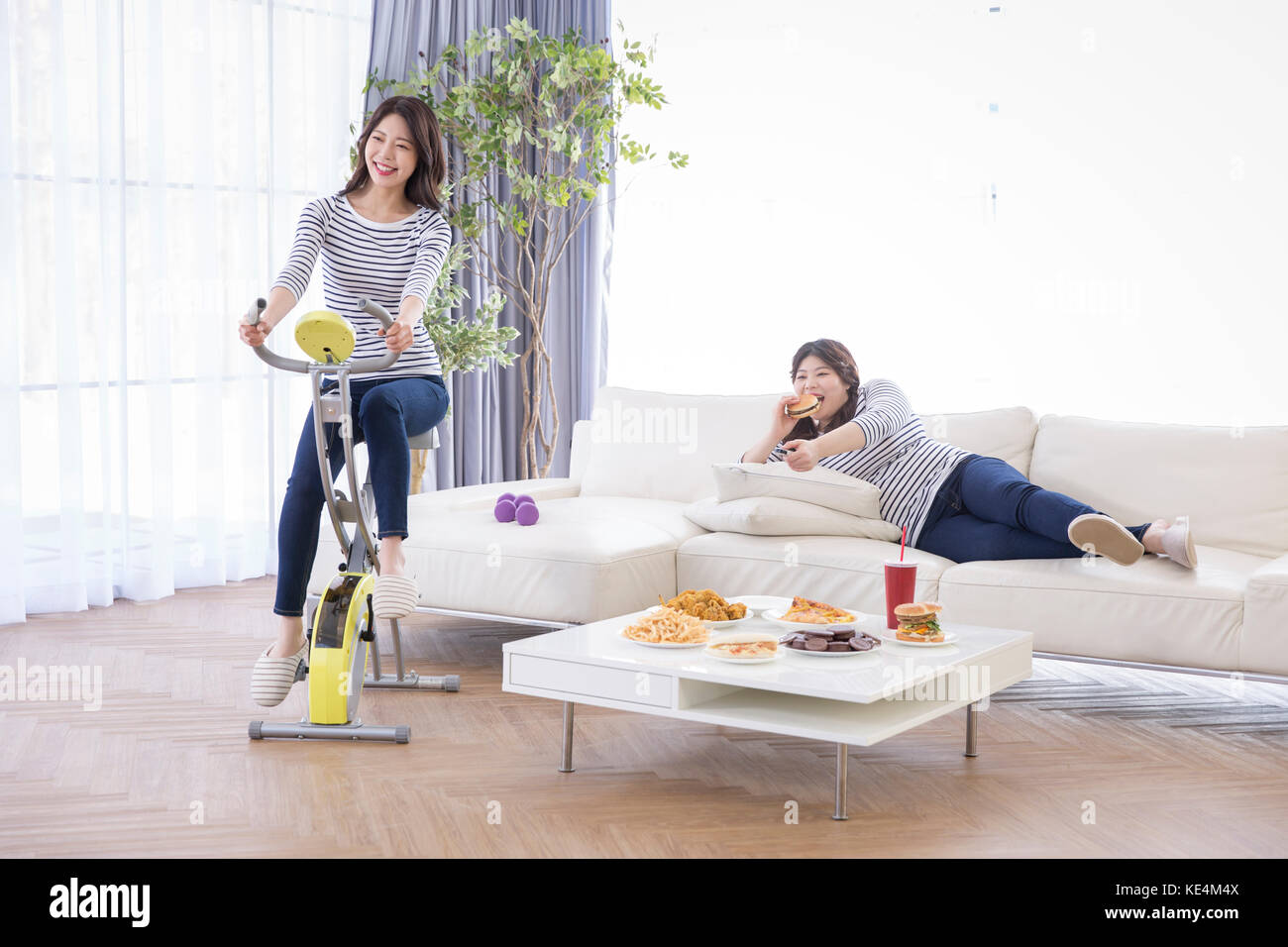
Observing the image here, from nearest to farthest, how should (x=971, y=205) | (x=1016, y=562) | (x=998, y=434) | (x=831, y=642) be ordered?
(x=831, y=642)
(x=1016, y=562)
(x=998, y=434)
(x=971, y=205)

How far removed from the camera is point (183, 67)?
476 centimetres

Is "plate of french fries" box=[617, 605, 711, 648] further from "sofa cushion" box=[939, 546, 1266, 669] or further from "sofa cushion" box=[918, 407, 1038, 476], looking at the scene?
"sofa cushion" box=[918, 407, 1038, 476]

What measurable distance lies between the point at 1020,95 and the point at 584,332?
2132 mm

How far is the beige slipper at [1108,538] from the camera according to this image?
10.5 ft

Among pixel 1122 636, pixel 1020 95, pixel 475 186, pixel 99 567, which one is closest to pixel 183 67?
pixel 475 186

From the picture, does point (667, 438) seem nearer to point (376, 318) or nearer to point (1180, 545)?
point (376, 318)

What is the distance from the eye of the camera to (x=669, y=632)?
272 cm

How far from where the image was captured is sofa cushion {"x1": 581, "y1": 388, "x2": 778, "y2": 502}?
4.29 meters

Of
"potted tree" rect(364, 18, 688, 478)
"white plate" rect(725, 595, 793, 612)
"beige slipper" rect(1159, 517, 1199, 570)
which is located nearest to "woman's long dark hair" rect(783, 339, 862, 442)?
"white plate" rect(725, 595, 793, 612)

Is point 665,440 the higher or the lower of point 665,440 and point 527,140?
the lower

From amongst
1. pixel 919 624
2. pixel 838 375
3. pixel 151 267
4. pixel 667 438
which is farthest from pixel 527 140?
pixel 919 624

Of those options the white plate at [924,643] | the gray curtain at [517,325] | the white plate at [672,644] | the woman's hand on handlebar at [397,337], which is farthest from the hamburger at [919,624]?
the gray curtain at [517,325]

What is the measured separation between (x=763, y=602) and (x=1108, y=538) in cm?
87
